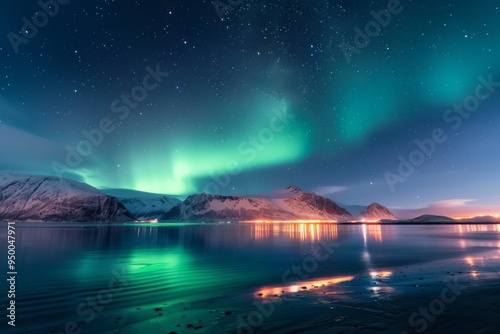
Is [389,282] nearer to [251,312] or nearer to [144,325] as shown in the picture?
[251,312]

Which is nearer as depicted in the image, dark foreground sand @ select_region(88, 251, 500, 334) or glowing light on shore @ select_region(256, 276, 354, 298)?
dark foreground sand @ select_region(88, 251, 500, 334)

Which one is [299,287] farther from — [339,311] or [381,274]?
[381,274]

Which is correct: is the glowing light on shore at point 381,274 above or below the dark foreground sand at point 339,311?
above

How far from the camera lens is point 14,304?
52.0 feet

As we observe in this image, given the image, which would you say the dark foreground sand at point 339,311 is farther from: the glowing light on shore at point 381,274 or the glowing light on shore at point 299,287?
the glowing light on shore at point 381,274

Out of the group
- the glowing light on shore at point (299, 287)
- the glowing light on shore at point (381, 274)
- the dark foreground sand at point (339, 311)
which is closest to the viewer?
the dark foreground sand at point (339, 311)

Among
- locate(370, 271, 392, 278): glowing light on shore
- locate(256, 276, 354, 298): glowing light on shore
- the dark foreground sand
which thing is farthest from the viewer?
locate(370, 271, 392, 278): glowing light on shore

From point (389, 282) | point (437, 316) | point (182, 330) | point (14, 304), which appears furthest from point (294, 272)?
point (14, 304)

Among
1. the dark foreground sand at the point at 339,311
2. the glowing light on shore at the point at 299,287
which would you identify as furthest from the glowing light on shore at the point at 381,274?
the dark foreground sand at the point at 339,311

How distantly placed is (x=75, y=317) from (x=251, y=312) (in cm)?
804

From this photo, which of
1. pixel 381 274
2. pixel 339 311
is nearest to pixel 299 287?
pixel 339 311

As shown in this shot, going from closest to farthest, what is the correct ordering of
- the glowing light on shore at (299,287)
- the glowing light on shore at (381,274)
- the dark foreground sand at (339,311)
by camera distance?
the dark foreground sand at (339,311), the glowing light on shore at (299,287), the glowing light on shore at (381,274)

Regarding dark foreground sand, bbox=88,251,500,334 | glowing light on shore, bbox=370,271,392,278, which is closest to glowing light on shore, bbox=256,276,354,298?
dark foreground sand, bbox=88,251,500,334

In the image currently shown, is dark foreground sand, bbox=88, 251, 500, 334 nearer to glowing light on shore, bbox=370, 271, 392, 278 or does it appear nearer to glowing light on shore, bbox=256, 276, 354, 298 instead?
glowing light on shore, bbox=256, 276, 354, 298
